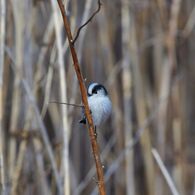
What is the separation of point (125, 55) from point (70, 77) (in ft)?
0.74

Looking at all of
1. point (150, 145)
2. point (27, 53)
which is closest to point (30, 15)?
point (27, 53)

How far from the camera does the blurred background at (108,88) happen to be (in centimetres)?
146

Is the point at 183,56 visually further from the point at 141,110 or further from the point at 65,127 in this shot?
the point at 65,127

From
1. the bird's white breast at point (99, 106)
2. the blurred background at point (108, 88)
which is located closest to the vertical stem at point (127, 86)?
the blurred background at point (108, 88)

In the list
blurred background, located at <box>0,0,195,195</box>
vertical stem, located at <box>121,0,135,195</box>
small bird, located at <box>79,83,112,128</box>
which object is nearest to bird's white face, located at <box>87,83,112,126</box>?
small bird, located at <box>79,83,112,128</box>

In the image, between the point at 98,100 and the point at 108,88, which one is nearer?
the point at 98,100

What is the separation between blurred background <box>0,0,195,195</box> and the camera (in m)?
1.46

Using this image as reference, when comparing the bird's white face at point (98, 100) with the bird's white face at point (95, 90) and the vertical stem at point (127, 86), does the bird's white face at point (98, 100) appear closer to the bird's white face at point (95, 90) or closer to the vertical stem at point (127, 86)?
the bird's white face at point (95, 90)

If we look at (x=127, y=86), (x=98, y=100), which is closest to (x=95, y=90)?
(x=98, y=100)

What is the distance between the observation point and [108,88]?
1795 millimetres

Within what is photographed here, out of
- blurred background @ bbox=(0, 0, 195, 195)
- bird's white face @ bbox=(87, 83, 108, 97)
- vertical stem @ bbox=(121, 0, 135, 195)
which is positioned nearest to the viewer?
bird's white face @ bbox=(87, 83, 108, 97)

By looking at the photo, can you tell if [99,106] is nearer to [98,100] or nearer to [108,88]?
[98,100]

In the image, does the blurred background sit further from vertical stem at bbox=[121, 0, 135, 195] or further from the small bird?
the small bird

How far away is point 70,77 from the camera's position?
159 centimetres
